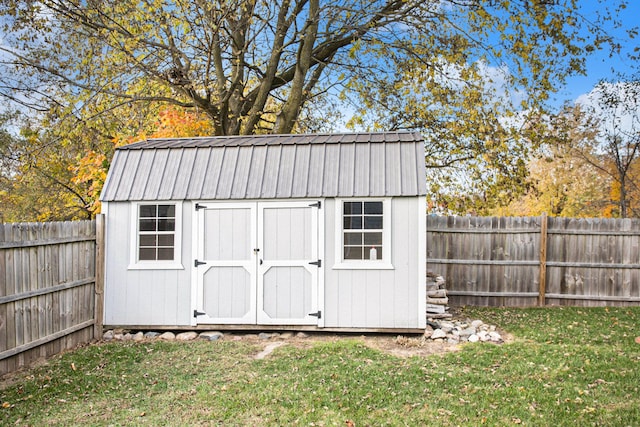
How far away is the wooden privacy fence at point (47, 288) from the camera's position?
19.4ft

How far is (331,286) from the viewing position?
774cm

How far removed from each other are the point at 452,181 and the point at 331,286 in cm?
794

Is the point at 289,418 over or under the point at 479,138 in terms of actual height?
under

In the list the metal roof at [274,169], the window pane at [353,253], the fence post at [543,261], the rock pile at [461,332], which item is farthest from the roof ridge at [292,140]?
the fence post at [543,261]

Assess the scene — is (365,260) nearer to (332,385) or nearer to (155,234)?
(332,385)

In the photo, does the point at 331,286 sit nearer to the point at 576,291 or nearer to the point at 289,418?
the point at 289,418

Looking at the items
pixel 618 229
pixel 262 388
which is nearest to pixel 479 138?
pixel 618 229

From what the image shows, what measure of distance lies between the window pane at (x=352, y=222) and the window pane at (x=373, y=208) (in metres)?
0.16

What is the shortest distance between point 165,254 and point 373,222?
329 cm

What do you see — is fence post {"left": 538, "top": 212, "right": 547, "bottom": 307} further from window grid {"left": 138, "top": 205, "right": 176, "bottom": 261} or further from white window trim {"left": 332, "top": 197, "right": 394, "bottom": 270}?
window grid {"left": 138, "top": 205, "right": 176, "bottom": 261}

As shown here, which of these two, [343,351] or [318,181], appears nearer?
[343,351]

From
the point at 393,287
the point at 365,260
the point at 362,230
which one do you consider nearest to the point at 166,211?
the point at 362,230

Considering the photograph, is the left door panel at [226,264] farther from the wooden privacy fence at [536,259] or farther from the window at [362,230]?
the wooden privacy fence at [536,259]

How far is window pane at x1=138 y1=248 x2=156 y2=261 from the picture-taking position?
8078mm
